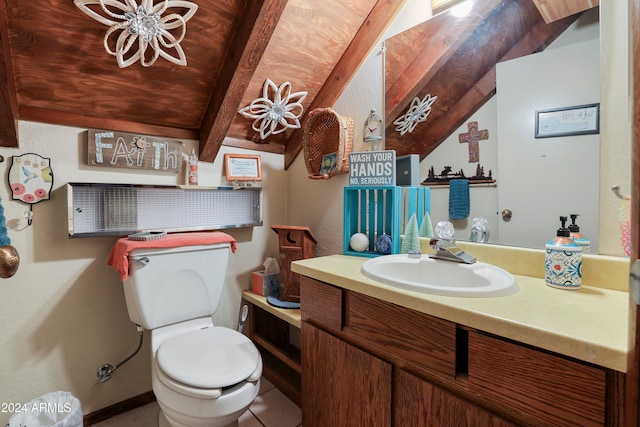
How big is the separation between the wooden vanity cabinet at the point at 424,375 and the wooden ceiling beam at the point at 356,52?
1.11 metres

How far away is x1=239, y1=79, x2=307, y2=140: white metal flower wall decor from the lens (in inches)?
65.6

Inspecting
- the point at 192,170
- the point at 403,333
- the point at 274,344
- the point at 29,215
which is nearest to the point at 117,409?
the point at 274,344

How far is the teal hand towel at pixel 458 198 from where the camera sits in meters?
1.19

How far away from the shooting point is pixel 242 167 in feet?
6.15

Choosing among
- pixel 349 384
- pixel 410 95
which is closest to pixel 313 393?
pixel 349 384

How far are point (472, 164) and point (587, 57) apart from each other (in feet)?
1.47

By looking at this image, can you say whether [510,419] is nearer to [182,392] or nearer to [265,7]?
[182,392]

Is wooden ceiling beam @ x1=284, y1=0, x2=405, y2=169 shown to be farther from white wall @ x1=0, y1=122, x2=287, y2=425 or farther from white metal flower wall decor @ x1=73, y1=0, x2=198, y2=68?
white wall @ x1=0, y1=122, x2=287, y2=425

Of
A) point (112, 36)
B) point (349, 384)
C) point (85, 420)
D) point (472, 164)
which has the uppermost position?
point (112, 36)

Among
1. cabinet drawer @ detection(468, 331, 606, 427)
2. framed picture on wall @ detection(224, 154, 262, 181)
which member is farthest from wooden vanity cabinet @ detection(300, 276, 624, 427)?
framed picture on wall @ detection(224, 154, 262, 181)

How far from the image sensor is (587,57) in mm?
923

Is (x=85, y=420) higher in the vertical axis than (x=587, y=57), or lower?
lower

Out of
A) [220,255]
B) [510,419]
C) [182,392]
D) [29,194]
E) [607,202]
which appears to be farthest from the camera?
[220,255]

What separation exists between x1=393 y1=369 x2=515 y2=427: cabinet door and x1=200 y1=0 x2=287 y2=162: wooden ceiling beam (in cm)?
133
